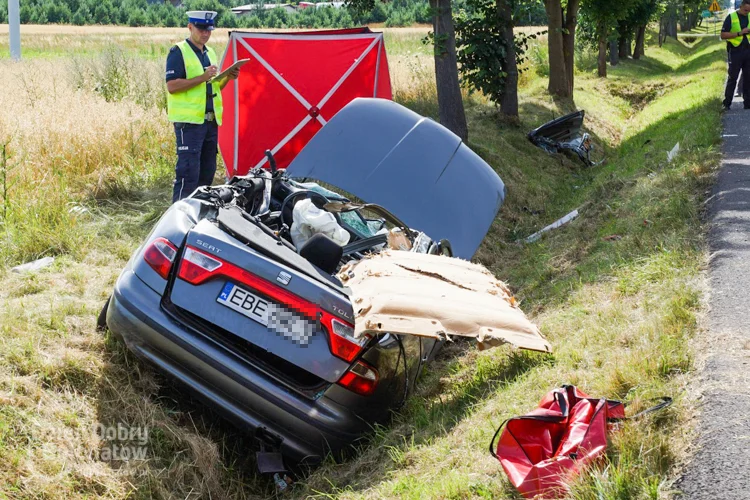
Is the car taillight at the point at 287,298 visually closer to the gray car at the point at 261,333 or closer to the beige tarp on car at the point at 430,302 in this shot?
the gray car at the point at 261,333

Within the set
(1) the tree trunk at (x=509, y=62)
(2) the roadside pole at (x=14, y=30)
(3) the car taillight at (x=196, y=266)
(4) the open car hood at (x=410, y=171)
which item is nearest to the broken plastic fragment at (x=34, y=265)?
(4) the open car hood at (x=410, y=171)

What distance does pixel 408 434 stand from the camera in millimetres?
4504

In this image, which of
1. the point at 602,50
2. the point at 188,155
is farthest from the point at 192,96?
the point at 602,50

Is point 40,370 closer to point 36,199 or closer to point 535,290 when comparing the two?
point 36,199

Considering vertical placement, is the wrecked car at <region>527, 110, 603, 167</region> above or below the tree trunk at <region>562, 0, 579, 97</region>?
below

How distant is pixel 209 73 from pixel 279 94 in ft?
7.08

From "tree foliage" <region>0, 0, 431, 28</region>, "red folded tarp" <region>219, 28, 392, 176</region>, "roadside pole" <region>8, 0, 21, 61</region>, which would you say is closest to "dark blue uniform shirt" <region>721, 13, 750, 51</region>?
"red folded tarp" <region>219, 28, 392, 176</region>

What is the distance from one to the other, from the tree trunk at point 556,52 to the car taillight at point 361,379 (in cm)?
1626

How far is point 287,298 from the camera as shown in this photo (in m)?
4.05

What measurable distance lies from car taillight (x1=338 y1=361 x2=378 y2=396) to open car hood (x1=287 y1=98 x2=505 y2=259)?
1951 mm

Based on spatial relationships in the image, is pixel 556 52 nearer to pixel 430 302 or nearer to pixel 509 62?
pixel 509 62

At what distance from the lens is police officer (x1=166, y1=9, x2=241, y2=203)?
7.65m

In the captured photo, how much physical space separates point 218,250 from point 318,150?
236 cm

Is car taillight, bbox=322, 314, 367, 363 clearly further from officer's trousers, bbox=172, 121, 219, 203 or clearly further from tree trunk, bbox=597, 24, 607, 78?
tree trunk, bbox=597, 24, 607, 78
